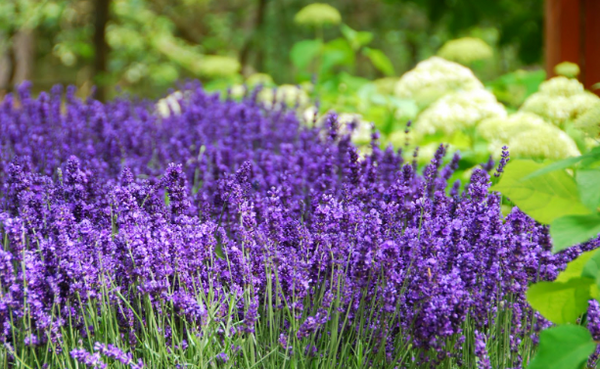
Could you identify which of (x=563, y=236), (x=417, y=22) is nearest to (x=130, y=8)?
(x=417, y=22)

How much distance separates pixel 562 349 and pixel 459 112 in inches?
85.3

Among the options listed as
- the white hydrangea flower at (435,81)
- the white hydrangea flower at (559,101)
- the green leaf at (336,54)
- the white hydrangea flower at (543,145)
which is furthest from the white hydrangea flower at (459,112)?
the green leaf at (336,54)

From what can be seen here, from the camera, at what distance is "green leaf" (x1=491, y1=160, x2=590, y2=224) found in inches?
55.8

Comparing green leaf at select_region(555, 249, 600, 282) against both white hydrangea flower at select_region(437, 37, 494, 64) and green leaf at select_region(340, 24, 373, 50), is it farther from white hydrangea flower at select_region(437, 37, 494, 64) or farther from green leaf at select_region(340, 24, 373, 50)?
green leaf at select_region(340, 24, 373, 50)

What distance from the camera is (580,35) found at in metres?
4.59

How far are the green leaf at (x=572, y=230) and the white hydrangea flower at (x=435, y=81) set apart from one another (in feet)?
8.45

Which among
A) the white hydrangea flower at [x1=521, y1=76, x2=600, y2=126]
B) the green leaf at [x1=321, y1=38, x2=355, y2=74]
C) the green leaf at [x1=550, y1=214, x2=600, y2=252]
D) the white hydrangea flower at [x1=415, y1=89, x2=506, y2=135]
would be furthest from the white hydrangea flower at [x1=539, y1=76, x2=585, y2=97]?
the green leaf at [x1=321, y1=38, x2=355, y2=74]

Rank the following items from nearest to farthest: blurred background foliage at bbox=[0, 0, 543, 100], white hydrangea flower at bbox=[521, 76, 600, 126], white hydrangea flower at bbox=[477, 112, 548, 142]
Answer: white hydrangea flower at bbox=[477, 112, 548, 142] → white hydrangea flower at bbox=[521, 76, 600, 126] → blurred background foliage at bbox=[0, 0, 543, 100]

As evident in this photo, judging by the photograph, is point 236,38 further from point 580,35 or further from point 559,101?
point 559,101

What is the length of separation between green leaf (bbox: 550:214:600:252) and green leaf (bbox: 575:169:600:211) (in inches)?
1.2

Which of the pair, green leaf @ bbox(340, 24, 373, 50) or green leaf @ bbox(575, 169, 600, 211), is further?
green leaf @ bbox(340, 24, 373, 50)

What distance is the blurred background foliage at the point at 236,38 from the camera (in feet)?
19.3

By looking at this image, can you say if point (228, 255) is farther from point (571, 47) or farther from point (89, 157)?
point (571, 47)

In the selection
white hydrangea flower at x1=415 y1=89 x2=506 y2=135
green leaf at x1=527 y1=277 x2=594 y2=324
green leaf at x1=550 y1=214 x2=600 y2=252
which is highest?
white hydrangea flower at x1=415 y1=89 x2=506 y2=135
